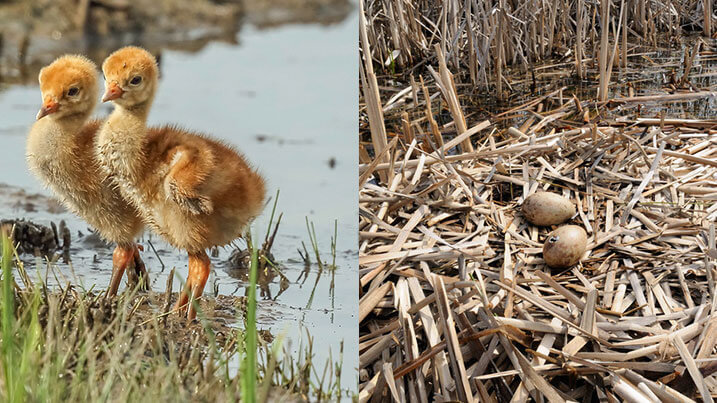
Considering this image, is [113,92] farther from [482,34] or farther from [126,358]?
[482,34]

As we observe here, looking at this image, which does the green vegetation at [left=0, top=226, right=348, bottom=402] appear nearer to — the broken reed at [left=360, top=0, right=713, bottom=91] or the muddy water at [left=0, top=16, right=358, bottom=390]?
the muddy water at [left=0, top=16, right=358, bottom=390]

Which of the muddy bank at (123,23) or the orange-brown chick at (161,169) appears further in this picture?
the muddy bank at (123,23)

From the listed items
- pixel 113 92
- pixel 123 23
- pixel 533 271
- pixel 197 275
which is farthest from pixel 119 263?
pixel 533 271

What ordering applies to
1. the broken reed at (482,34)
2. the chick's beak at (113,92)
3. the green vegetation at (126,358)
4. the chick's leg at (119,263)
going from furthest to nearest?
the broken reed at (482,34) < the chick's leg at (119,263) < the chick's beak at (113,92) < the green vegetation at (126,358)

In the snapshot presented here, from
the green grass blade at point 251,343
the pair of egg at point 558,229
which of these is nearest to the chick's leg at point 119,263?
the green grass blade at point 251,343

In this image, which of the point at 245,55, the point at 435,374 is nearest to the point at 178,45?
the point at 245,55

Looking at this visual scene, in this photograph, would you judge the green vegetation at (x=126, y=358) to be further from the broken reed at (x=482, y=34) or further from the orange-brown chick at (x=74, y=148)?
the broken reed at (x=482, y=34)
